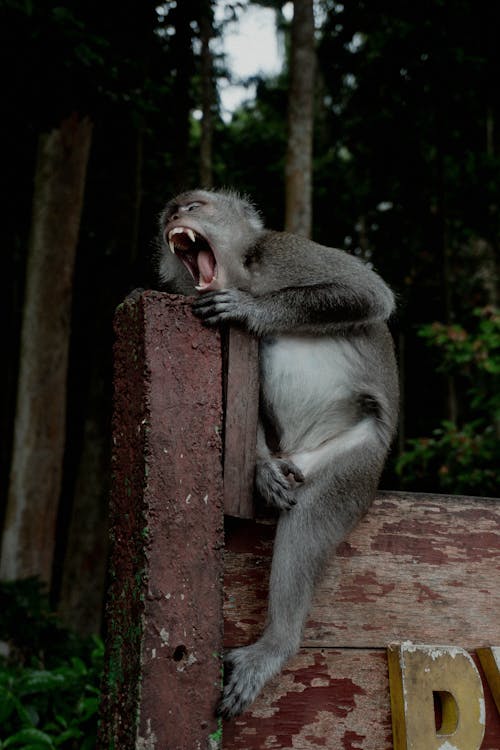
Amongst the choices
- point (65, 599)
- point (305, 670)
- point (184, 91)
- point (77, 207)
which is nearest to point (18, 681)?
point (305, 670)

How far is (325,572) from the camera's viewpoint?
1739 mm

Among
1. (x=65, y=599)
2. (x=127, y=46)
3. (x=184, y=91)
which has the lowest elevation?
(x=65, y=599)

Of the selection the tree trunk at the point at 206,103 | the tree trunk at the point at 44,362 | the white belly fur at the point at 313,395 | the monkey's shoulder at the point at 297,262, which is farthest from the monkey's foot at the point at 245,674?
the tree trunk at the point at 206,103

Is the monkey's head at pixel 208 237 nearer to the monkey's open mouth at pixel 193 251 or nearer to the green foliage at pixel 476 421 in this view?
the monkey's open mouth at pixel 193 251

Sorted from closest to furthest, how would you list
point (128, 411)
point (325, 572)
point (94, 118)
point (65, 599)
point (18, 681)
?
point (128, 411), point (325, 572), point (18, 681), point (94, 118), point (65, 599)

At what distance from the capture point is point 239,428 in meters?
1.64

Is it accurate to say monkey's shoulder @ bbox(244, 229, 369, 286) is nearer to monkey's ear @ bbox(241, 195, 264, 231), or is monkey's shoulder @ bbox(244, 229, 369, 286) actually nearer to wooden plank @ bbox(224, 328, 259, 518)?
monkey's ear @ bbox(241, 195, 264, 231)

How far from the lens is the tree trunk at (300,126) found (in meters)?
6.10

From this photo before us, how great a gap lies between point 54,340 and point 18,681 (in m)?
3.38

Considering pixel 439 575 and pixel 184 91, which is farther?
pixel 184 91

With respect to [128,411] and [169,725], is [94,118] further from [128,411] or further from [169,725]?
[169,725]

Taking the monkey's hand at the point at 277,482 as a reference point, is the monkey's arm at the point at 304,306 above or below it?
above

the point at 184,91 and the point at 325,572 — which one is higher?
the point at 184,91

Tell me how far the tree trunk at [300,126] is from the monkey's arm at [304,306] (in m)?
A: 3.90
